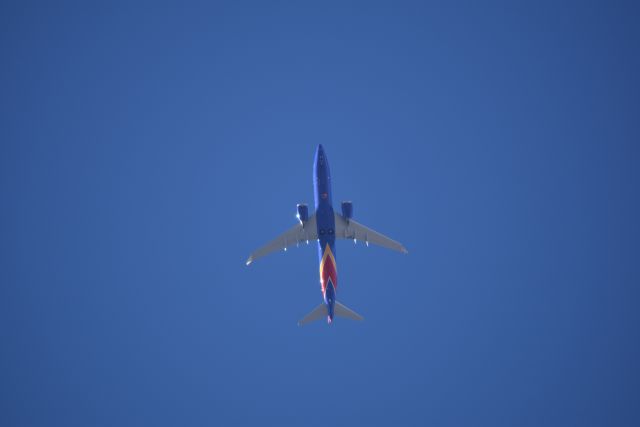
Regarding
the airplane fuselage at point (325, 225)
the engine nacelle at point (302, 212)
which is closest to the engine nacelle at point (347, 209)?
the airplane fuselage at point (325, 225)

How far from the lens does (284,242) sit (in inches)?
2464

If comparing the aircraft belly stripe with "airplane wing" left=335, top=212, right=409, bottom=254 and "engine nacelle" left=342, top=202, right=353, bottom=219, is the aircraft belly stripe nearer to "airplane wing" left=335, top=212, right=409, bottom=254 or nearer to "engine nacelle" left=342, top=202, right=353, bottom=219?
"airplane wing" left=335, top=212, right=409, bottom=254

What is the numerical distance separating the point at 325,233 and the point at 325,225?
97cm

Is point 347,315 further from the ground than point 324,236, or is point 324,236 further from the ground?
point 324,236

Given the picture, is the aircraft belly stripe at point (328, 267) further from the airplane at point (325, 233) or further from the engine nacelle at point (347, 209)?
the engine nacelle at point (347, 209)

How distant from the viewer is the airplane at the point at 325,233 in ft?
191

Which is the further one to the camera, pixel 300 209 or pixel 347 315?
pixel 347 315

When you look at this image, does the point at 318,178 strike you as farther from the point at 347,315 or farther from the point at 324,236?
the point at 347,315

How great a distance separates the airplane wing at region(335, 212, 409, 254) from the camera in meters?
62.5

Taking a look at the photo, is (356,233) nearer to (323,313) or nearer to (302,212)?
(302,212)

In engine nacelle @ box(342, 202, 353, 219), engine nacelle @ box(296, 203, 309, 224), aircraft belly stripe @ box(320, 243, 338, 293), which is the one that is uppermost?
engine nacelle @ box(342, 202, 353, 219)

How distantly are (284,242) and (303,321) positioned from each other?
9020mm

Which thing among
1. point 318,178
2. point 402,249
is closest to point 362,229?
point 402,249

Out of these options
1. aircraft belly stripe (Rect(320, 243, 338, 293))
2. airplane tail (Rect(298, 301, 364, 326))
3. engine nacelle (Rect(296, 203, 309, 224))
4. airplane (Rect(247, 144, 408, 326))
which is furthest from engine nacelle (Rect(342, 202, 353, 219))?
airplane tail (Rect(298, 301, 364, 326))
